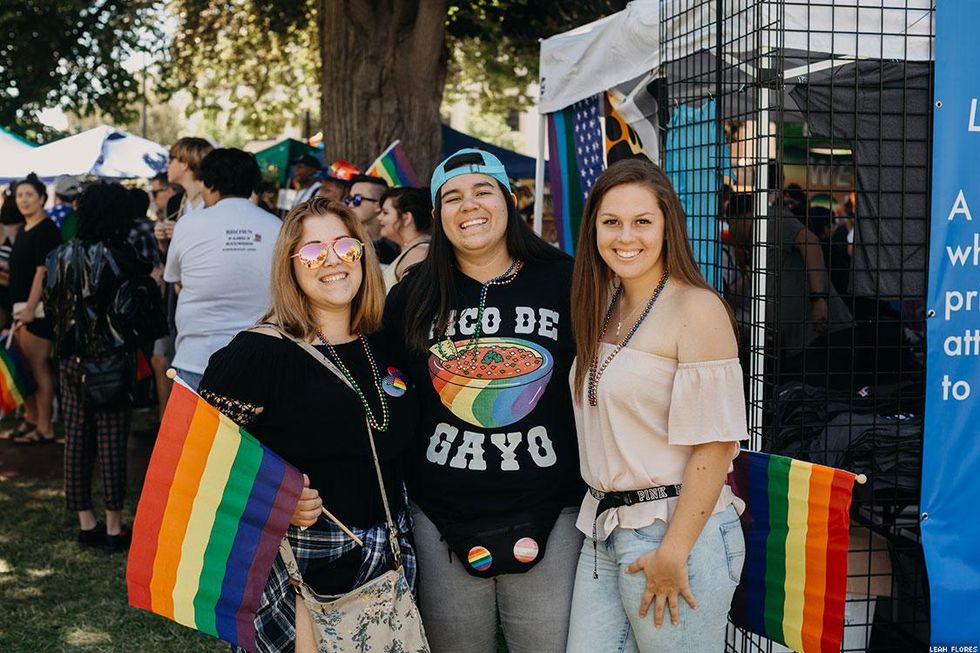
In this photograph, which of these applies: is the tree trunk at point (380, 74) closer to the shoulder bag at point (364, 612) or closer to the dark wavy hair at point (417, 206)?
the dark wavy hair at point (417, 206)

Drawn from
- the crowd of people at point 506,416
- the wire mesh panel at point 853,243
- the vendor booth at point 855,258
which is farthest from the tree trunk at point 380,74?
the crowd of people at point 506,416

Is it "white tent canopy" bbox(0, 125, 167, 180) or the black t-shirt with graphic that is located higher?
"white tent canopy" bbox(0, 125, 167, 180)

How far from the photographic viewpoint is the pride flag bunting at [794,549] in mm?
2750

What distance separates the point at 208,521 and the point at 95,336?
128 inches

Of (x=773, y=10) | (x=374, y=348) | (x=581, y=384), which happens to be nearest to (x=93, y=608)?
(x=374, y=348)

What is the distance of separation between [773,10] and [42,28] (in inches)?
508

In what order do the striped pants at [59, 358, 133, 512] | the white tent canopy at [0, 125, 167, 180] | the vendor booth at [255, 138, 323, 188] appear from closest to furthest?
the striped pants at [59, 358, 133, 512]
the white tent canopy at [0, 125, 167, 180]
the vendor booth at [255, 138, 323, 188]

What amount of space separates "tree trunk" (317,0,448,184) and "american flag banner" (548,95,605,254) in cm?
264

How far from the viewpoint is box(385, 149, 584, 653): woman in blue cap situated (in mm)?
2725

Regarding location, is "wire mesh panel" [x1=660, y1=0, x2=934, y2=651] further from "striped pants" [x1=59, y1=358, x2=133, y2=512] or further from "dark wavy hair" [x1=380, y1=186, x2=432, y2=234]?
"striped pants" [x1=59, y1=358, x2=133, y2=512]

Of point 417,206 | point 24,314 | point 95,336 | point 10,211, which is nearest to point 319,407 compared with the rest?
point 417,206

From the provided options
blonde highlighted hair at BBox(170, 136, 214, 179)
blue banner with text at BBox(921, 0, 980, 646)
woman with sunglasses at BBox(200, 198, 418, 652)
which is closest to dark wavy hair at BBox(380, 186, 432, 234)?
blonde highlighted hair at BBox(170, 136, 214, 179)

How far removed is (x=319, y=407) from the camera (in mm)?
2664

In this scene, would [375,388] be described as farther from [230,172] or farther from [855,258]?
[230,172]
